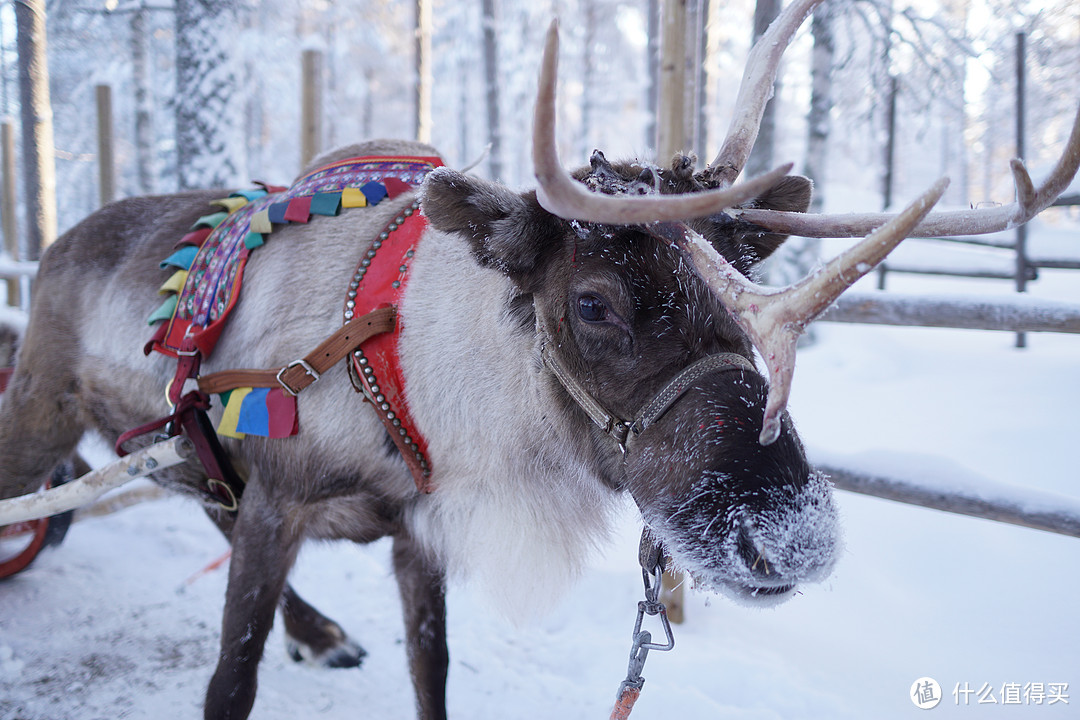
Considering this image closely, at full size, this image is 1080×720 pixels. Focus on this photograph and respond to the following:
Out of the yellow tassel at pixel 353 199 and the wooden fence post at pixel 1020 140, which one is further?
the wooden fence post at pixel 1020 140

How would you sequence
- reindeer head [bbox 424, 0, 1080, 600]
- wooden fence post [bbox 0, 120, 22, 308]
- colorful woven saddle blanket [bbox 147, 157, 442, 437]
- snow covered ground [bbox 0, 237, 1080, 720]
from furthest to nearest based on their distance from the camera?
wooden fence post [bbox 0, 120, 22, 308]
snow covered ground [bbox 0, 237, 1080, 720]
colorful woven saddle blanket [bbox 147, 157, 442, 437]
reindeer head [bbox 424, 0, 1080, 600]

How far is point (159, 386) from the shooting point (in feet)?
8.39

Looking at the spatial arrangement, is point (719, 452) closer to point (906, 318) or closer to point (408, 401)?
point (408, 401)

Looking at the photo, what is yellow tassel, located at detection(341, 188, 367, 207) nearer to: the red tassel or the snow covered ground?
the red tassel

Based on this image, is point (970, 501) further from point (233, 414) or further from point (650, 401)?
point (233, 414)

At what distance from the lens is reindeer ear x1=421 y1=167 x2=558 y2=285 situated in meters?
1.71

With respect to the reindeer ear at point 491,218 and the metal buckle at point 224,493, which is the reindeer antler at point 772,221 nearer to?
the reindeer ear at point 491,218

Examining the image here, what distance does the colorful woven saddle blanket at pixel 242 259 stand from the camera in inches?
81.7

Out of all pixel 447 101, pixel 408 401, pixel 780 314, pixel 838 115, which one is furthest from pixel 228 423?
pixel 447 101

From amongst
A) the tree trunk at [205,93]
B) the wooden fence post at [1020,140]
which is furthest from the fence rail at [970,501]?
the tree trunk at [205,93]

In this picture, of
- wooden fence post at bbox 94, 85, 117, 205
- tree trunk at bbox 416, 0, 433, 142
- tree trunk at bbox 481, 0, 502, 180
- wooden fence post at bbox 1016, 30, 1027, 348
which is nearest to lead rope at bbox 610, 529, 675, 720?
wooden fence post at bbox 1016, 30, 1027, 348

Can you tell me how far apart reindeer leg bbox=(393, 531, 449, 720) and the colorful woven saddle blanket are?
0.74 metres

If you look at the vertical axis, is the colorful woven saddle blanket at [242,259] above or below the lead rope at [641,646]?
above

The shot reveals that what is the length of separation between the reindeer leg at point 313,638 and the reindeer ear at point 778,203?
2614 mm
